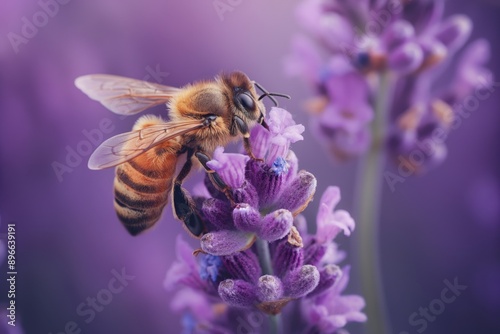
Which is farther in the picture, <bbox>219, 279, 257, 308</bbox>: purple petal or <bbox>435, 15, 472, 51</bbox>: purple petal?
<bbox>435, 15, 472, 51</bbox>: purple petal

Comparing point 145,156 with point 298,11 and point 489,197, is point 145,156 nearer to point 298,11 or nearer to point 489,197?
point 298,11

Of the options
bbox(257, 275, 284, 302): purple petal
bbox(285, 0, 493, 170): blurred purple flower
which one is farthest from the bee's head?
bbox(285, 0, 493, 170): blurred purple flower

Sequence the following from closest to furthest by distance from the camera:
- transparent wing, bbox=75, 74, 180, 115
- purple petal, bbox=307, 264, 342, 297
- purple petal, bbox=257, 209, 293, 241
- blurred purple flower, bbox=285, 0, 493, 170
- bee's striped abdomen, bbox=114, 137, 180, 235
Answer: purple petal, bbox=257, 209, 293, 241
purple petal, bbox=307, 264, 342, 297
bee's striped abdomen, bbox=114, 137, 180, 235
transparent wing, bbox=75, 74, 180, 115
blurred purple flower, bbox=285, 0, 493, 170

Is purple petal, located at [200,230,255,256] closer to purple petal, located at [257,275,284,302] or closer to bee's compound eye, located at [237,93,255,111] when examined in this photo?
purple petal, located at [257,275,284,302]

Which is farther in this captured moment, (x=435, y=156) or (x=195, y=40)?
(x=195, y=40)

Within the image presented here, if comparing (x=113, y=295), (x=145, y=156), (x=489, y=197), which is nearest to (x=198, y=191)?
(x=145, y=156)

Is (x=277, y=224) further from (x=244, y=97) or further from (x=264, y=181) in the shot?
(x=244, y=97)
